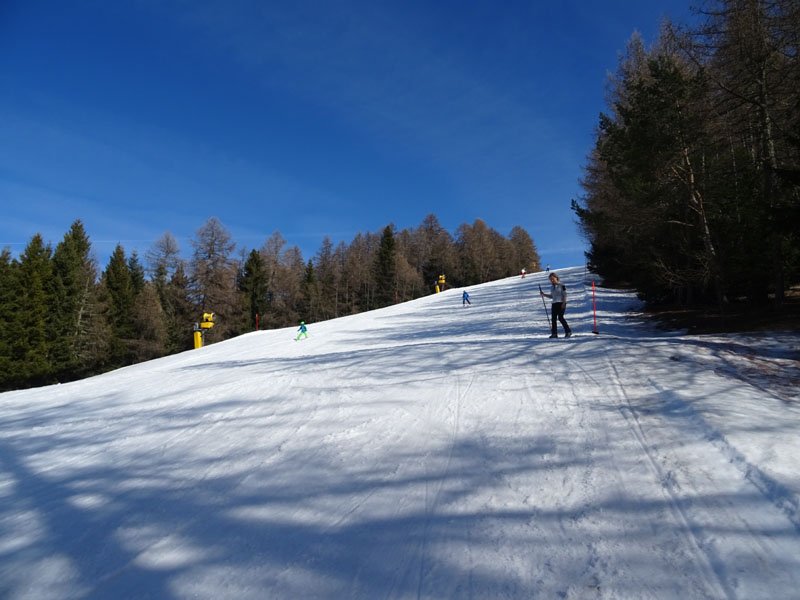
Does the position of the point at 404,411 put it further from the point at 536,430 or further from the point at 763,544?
the point at 763,544

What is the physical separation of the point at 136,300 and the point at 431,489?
49.6 m

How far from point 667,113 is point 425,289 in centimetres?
6795

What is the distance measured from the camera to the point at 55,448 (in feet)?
17.8

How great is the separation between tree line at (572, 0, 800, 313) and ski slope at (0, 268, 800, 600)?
637 centimetres

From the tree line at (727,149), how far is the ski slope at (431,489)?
6367 millimetres

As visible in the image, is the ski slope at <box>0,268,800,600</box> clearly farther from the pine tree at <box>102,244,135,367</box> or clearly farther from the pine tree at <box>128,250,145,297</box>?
the pine tree at <box>128,250,145,297</box>

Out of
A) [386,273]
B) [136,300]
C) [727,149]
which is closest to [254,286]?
[136,300]

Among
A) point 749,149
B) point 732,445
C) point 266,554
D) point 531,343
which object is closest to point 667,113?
point 749,149

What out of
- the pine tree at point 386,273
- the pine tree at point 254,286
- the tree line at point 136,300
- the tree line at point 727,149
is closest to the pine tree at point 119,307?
the tree line at point 136,300

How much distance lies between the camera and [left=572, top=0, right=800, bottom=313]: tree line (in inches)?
371

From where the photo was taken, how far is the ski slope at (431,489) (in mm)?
2572

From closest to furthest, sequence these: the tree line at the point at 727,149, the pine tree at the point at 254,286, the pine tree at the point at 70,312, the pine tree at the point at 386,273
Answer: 1. the tree line at the point at 727,149
2. the pine tree at the point at 70,312
3. the pine tree at the point at 254,286
4. the pine tree at the point at 386,273

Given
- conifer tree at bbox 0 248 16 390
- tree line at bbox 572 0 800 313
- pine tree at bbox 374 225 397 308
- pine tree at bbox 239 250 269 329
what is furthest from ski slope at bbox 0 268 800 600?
pine tree at bbox 374 225 397 308

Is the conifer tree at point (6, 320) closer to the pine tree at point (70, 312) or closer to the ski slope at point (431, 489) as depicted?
A: the pine tree at point (70, 312)
